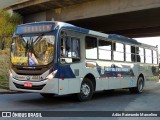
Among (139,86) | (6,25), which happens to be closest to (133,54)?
(139,86)

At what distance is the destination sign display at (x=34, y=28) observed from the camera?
12.4 metres

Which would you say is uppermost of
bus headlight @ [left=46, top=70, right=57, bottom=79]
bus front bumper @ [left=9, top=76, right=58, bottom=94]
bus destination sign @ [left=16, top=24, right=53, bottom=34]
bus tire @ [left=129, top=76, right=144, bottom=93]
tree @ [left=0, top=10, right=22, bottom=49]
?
tree @ [left=0, top=10, right=22, bottom=49]

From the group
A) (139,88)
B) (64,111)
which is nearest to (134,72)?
(139,88)

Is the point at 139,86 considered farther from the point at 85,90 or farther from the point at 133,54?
the point at 85,90

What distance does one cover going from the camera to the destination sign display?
12414 millimetres

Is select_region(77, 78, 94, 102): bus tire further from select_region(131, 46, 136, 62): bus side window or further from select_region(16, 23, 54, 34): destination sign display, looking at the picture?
select_region(131, 46, 136, 62): bus side window

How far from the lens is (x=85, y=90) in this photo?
44.5ft

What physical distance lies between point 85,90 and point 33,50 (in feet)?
8.80

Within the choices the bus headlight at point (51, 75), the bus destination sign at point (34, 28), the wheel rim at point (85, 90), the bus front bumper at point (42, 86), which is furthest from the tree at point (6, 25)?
the bus headlight at point (51, 75)

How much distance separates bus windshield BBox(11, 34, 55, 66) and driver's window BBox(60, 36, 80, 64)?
0.43m

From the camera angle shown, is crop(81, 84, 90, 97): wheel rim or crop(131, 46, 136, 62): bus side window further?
crop(131, 46, 136, 62): bus side window

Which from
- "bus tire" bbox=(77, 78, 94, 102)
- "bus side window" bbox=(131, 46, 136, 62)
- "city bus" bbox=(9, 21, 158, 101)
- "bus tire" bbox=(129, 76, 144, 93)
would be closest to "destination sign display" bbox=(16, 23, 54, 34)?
"city bus" bbox=(9, 21, 158, 101)

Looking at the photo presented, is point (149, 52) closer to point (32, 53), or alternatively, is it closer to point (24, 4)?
point (32, 53)

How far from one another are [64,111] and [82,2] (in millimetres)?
17053
